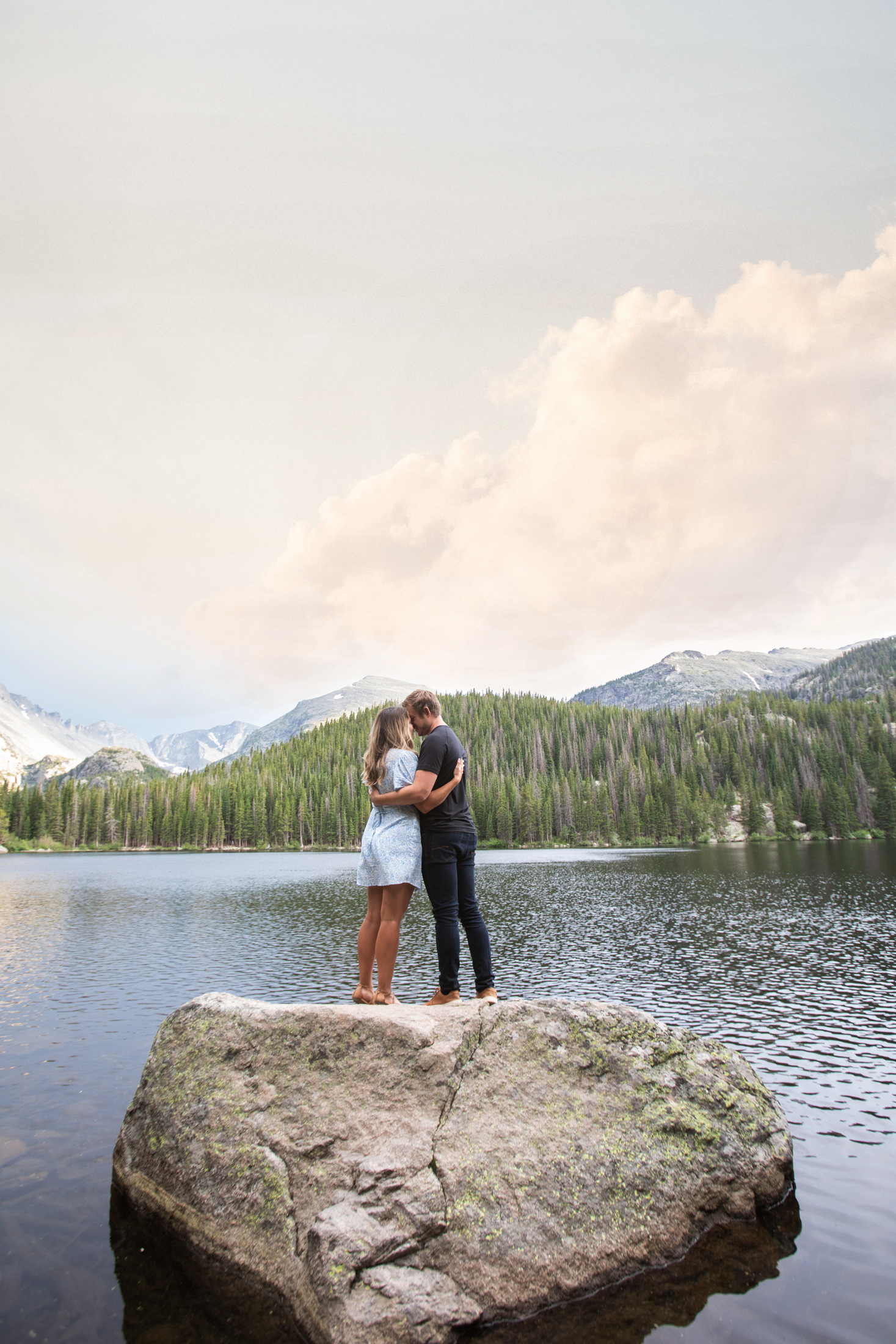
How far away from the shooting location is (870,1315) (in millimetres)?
5477

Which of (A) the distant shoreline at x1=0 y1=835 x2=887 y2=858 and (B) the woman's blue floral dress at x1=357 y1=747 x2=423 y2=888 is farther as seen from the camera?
(A) the distant shoreline at x1=0 y1=835 x2=887 y2=858

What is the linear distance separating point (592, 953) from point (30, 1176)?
1834 centimetres

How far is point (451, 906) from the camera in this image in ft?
27.7

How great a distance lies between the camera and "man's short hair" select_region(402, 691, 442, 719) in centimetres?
884

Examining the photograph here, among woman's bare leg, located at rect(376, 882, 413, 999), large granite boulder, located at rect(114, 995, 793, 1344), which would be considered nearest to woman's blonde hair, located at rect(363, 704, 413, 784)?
woman's bare leg, located at rect(376, 882, 413, 999)

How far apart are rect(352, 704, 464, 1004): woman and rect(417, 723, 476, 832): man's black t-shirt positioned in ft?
0.35

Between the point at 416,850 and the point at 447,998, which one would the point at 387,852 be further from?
the point at 447,998

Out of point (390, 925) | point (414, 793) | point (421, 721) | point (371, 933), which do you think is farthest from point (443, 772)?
point (371, 933)

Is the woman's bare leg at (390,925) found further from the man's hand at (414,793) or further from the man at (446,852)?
the man's hand at (414,793)

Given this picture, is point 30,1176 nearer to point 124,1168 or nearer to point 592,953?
point 124,1168

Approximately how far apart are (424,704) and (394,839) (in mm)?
1793

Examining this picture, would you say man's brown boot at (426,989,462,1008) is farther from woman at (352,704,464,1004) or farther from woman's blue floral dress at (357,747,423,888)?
woman's blue floral dress at (357,747,423,888)

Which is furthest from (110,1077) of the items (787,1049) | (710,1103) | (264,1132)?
(787,1049)

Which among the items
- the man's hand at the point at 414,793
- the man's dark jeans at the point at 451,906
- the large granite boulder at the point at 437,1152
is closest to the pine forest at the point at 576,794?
the man's dark jeans at the point at 451,906
